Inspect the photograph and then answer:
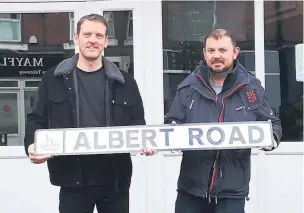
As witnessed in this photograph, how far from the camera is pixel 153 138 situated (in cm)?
324

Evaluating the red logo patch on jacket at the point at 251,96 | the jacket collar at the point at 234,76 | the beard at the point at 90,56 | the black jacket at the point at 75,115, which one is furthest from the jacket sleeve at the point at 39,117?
the red logo patch on jacket at the point at 251,96

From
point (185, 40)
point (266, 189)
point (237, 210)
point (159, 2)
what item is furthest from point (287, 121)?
point (237, 210)

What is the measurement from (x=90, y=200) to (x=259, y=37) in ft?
7.64

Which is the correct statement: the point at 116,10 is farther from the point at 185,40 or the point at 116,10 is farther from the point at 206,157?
the point at 206,157

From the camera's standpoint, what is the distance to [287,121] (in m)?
5.02

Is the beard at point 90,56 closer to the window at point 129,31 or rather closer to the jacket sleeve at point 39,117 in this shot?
the jacket sleeve at point 39,117

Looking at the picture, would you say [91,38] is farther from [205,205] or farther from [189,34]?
[189,34]

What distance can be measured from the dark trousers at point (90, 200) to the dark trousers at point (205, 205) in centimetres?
34

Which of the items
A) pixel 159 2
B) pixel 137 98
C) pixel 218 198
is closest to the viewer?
pixel 218 198

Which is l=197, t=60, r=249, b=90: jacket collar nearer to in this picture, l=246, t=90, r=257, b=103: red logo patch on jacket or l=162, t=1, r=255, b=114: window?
l=246, t=90, r=257, b=103: red logo patch on jacket

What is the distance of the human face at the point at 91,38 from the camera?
3154mm

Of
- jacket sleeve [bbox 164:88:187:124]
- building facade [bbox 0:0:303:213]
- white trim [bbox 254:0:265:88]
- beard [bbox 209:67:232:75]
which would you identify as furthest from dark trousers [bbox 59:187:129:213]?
white trim [bbox 254:0:265:88]

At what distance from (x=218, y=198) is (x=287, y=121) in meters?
2.07

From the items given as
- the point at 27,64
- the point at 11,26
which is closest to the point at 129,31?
the point at 27,64
